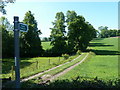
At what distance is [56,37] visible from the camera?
5522 cm

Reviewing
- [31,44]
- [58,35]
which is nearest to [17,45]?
[31,44]

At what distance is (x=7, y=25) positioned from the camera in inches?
2315

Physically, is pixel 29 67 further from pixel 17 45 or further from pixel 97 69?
pixel 17 45

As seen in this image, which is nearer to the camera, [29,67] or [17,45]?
[17,45]

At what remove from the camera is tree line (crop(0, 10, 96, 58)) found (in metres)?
52.3

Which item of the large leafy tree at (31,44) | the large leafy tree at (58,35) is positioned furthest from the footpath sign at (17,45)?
the large leafy tree at (31,44)

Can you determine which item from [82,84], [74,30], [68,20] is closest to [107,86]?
[82,84]

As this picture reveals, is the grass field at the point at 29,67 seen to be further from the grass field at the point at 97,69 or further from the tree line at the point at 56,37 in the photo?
the tree line at the point at 56,37

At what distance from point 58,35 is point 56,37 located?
922 millimetres

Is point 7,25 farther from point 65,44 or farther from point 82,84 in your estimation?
point 82,84

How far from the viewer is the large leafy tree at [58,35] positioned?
5406 centimetres

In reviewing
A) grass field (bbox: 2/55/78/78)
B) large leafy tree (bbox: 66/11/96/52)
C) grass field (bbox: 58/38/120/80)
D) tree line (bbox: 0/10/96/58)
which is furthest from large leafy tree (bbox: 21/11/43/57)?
grass field (bbox: 58/38/120/80)

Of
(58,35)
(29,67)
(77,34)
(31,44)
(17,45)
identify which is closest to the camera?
(17,45)

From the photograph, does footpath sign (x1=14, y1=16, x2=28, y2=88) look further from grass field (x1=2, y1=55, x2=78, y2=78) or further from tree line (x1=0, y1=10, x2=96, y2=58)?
tree line (x1=0, y1=10, x2=96, y2=58)
